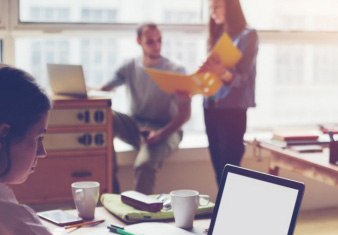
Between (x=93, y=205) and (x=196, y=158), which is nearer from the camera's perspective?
(x=93, y=205)

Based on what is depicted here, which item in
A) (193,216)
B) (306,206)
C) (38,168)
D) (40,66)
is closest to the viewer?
(193,216)

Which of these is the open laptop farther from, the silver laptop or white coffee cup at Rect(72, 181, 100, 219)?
the silver laptop

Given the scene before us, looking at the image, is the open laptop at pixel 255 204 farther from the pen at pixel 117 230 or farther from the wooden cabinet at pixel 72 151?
the wooden cabinet at pixel 72 151

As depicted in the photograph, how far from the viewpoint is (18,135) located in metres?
1.22

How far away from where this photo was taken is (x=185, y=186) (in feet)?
13.3

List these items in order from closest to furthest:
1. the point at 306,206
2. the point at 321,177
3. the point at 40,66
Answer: the point at 321,177, the point at 40,66, the point at 306,206

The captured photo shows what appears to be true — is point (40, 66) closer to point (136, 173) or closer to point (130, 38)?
point (130, 38)

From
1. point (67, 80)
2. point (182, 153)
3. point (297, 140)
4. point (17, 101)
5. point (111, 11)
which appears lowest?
point (182, 153)

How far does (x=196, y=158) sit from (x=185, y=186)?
0.21m

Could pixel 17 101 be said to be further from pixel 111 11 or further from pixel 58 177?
pixel 111 11

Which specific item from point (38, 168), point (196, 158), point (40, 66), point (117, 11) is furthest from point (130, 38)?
point (38, 168)

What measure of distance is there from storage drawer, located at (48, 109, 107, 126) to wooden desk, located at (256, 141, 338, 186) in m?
0.90

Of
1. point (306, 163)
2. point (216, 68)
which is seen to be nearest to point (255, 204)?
point (306, 163)

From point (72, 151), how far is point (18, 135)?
2069 millimetres
